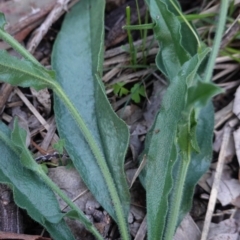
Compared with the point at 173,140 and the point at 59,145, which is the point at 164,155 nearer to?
the point at 173,140

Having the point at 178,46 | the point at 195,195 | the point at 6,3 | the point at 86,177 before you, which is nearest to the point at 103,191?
the point at 86,177

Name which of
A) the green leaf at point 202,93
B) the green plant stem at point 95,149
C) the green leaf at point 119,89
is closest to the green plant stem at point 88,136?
the green plant stem at point 95,149

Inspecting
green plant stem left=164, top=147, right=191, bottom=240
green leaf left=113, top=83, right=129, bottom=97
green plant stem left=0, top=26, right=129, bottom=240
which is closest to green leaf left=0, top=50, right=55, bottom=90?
green plant stem left=0, top=26, right=129, bottom=240

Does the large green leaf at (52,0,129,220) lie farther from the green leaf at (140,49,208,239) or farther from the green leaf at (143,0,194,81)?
the green leaf at (143,0,194,81)

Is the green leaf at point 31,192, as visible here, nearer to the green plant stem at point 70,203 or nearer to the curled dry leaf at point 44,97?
the green plant stem at point 70,203

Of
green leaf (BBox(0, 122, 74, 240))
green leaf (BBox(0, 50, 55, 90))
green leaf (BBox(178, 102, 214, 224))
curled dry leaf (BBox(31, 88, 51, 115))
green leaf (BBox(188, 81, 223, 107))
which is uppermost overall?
green leaf (BBox(0, 50, 55, 90))

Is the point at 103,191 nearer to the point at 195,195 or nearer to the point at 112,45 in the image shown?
the point at 195,195
